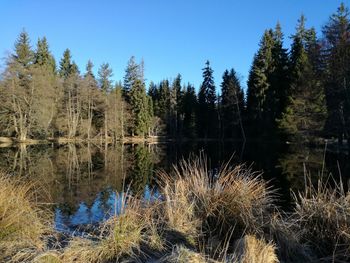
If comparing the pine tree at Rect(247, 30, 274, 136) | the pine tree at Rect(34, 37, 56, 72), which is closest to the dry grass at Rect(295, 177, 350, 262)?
the pine tree at Rect(247, 30, 274, 136)

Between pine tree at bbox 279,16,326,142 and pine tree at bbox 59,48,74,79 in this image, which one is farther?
pine tree at bbox 59,48,74,79

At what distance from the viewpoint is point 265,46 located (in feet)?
184

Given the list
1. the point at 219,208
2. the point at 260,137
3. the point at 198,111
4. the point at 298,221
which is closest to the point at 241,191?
the point at 219,208

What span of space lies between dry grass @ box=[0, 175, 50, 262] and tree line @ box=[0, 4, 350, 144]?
1246 inches

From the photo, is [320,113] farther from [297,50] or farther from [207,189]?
[207,189]

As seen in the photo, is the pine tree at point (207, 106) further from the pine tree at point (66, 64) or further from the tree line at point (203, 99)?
the pine tree at point (66, 64)

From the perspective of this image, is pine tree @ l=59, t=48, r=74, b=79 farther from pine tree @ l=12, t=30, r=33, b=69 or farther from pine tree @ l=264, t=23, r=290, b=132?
pine tree @ l=264, t=23, r=290, b=132

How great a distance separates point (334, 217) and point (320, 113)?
36.4 m

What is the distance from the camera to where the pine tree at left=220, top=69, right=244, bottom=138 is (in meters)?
61.8

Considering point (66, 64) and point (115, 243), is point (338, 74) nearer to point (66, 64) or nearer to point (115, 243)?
point (115, 243)

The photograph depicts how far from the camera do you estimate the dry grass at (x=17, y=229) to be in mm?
4383

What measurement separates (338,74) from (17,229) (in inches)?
1342

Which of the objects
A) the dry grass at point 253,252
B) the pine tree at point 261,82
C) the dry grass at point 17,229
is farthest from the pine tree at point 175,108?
the dry grass at point 253,252

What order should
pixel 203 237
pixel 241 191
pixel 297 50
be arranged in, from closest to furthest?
A: 1. pixel 203 237
2. pixel 241 191
3. pixel 297 50
